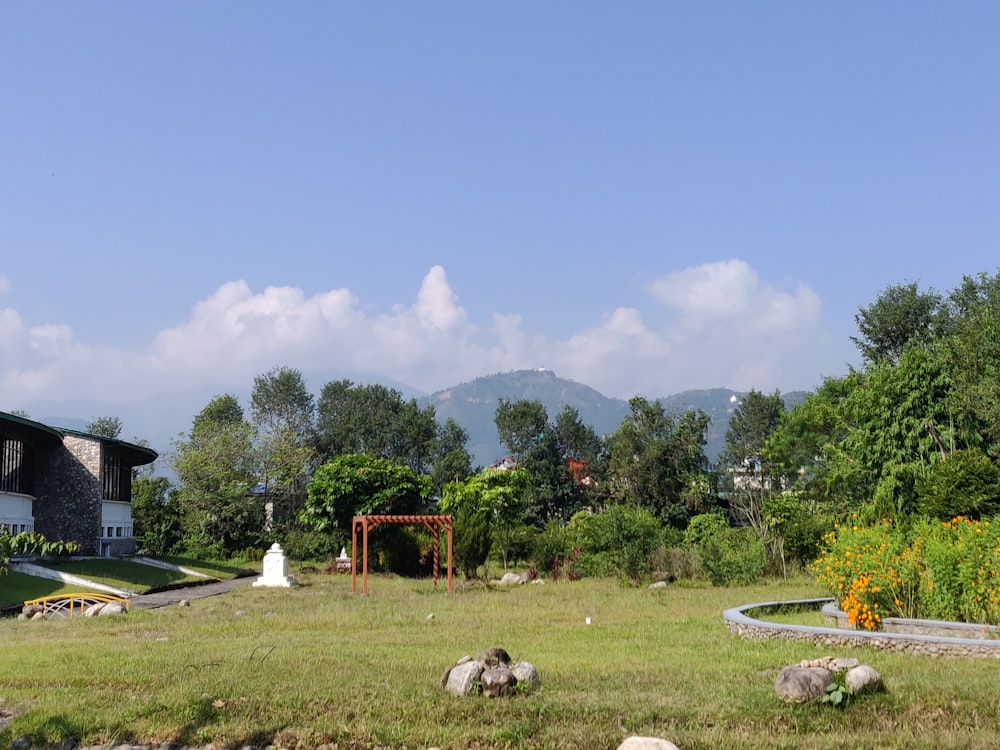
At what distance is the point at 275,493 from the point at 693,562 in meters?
34.6

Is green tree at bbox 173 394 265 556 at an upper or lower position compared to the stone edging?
upper

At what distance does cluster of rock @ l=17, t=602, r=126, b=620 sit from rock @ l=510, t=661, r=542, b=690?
1360cm

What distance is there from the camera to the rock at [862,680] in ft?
29.7

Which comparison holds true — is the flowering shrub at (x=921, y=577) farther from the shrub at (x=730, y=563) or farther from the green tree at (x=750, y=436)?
the green tree at (x=750, y=436)

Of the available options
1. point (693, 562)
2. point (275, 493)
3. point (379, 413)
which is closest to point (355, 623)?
point (693, 562)

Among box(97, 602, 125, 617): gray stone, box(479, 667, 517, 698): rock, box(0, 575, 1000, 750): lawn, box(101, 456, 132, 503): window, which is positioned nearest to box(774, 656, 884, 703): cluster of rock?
box(0, 575, 1000, 750): lawn

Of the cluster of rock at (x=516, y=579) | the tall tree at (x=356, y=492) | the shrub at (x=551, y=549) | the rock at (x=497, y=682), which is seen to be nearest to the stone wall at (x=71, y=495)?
the tall tree at (x=356, y=492)

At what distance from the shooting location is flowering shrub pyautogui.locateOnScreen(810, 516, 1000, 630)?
13359mm

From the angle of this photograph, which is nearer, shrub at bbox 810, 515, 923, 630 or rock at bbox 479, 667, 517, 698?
rock at bbox 479, 667, 517, 698

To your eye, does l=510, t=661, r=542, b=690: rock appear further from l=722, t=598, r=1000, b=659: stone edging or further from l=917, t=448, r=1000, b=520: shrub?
l=917, t=448, r=1000, b=520: shrub

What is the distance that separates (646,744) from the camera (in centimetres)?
728

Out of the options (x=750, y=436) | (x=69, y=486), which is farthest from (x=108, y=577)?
(x=750, y=436)

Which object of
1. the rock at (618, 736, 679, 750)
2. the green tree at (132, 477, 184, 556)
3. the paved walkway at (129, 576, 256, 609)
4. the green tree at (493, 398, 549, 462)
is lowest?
the paved walkway at (129, 576, 256, 609)

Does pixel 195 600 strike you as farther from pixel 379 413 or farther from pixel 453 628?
pixel 379 413
